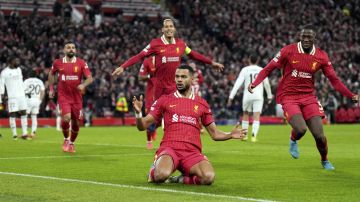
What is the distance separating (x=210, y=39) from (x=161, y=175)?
40127 mm

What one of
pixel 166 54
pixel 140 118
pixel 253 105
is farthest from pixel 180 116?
pixel 253 105

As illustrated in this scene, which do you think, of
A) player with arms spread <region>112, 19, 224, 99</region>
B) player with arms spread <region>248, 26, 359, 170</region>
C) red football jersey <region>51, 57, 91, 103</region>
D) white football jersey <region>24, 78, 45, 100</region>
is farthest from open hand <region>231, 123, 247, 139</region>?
white football jersey <region>24, 78, 45, 100</region>

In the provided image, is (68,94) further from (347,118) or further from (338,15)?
(338,15)

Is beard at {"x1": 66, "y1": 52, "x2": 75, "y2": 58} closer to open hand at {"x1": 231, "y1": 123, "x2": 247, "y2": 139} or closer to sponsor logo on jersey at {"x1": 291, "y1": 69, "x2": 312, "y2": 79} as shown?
sponsor logo on jersey at {"x1": 291, "y1": 69, "x2": 312, "y2": 79}

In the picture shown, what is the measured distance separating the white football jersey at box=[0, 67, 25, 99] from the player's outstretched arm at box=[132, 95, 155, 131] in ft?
50.1

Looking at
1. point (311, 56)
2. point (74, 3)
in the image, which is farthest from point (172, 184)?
point (74, 3)

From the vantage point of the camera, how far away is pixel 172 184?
11.5 meters

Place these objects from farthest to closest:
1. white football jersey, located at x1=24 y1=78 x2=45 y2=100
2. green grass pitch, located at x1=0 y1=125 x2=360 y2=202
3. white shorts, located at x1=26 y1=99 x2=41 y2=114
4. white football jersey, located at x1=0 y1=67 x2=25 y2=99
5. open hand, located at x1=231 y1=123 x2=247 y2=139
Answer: white football jersey, located at x1=24 y1=78 x2=45 y2=100 → white shorts, located at x1=26 y1=99 x2=41 y2=114 → white football jersey, located at x1=0 y1=67 x2=25 y2=99 → open hand, located at x1=231 y1=123 x2=247 y2=139 → green grass pitch, located at x1=0 y1=125 x2=360 y2=202

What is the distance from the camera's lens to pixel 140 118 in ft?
36.0

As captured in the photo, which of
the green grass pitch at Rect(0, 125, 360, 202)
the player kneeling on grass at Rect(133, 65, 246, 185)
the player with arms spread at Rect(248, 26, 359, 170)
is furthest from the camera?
the player with arms spread at Rect(248, 26, 359, 170)

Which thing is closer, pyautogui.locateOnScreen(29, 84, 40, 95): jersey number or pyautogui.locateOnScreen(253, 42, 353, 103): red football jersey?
pyautogui.locateOnScreen(253, 42, 353, 103): red football jersey

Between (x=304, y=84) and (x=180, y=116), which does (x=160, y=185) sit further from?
(x=304, y=84)

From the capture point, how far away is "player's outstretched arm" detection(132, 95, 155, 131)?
10.4 metres

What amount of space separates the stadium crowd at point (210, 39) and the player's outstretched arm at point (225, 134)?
27.1 meters
